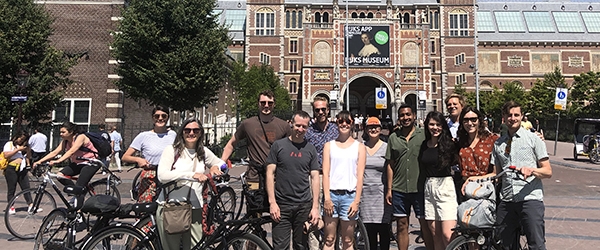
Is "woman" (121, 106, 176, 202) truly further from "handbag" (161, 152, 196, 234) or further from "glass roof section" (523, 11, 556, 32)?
"glass roof section" (523, 11, 556, 32)

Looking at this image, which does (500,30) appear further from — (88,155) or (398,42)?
(88,155)

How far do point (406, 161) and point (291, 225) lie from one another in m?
1.52

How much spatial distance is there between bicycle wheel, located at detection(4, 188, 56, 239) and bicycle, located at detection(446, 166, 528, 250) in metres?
5.72

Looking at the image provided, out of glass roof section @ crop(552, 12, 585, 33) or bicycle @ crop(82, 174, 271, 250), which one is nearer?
bicycle @ crop(82, 174, 271, 250)

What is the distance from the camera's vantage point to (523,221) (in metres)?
3.49

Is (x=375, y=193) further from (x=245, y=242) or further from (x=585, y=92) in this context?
(x=585, y=92)

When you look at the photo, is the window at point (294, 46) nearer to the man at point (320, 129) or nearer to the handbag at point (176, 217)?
the man at point (320, 129)

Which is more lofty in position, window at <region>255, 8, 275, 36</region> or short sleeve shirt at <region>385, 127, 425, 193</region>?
window at <region>255, 8, 275, 36</region>

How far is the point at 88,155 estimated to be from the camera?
5734mm

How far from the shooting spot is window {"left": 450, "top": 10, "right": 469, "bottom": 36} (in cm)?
5078

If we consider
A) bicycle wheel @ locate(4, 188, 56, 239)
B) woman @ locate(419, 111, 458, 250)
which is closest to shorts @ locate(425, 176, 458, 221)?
woman @ locate(419, 111, 458, 250)

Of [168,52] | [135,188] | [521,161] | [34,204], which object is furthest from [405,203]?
[168,52]

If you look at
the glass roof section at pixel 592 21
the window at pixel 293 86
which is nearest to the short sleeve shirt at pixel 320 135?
the window at pixel 293 86

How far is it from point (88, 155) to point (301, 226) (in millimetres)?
3976
